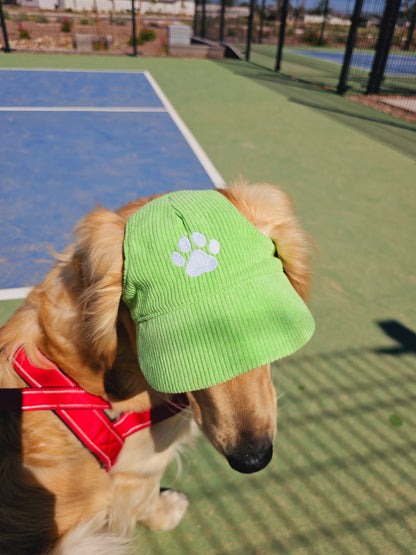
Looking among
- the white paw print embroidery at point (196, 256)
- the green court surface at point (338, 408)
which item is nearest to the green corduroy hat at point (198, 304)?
the white paw print embroidery at point (196, 256)

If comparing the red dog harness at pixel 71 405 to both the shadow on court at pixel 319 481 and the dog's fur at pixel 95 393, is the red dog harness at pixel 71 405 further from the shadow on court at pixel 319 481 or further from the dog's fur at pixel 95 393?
the shadow on court at pixel 319 481

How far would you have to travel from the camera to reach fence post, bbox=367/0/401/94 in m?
11.5

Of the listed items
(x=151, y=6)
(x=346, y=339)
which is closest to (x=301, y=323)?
(x=346, y=339)

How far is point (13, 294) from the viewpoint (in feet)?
12.1

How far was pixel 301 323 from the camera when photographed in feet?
4.04

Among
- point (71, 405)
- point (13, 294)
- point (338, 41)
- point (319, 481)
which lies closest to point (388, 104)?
point (13, 294)

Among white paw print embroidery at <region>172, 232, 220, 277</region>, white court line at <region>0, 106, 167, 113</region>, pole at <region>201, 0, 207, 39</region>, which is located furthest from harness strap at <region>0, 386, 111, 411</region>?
pole at <region>201, 0, 207, 39</region>

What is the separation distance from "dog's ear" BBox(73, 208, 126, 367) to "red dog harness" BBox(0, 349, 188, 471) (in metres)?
0.25

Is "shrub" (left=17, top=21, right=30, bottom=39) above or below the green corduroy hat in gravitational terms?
below

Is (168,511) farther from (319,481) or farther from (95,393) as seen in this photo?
(95,393)

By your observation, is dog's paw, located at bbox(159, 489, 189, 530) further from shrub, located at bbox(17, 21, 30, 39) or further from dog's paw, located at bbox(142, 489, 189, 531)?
shrub, located at bbox(17, 21, 30, 39)

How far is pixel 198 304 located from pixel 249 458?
2.07ft

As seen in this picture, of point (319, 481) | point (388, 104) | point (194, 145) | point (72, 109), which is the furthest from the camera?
point (388, 104)

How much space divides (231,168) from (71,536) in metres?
5.77
